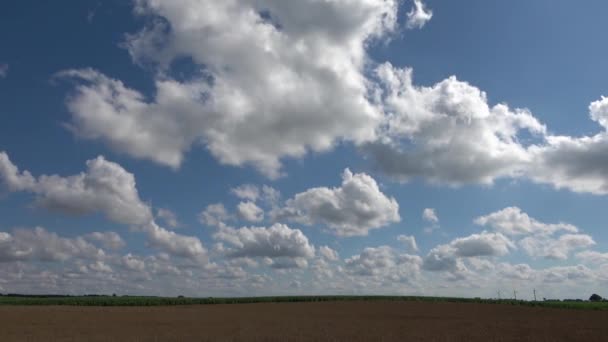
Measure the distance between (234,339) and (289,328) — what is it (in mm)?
11626

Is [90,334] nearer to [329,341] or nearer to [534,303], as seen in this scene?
[329,341]

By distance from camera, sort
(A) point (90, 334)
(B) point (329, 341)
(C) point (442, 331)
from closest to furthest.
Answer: (B) point (329, 341) < (A) point (90, 334) < (C) point (442, 331)

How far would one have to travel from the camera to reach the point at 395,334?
4531 centimetres

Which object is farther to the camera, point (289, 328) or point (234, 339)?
point (289, 328)

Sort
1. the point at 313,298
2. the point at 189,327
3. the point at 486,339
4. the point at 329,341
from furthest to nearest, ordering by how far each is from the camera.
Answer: the point at 313,298, the point at 189,327, the point at 486,339, the point at 329,341

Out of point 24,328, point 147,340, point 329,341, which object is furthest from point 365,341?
point 24,328

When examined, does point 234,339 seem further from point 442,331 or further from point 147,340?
point 442,331

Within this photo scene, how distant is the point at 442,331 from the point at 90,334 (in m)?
35.4

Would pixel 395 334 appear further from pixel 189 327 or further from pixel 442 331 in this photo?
pixel 189 327

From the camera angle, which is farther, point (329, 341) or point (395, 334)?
point (395, 334)

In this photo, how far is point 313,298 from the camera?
13400cm

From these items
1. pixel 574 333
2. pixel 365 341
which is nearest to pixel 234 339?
pixel 365 341

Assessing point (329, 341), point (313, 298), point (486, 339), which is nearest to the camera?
point (329, 341)

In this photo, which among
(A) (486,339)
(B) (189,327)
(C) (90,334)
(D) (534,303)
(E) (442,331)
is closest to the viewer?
(A) (486,339)
